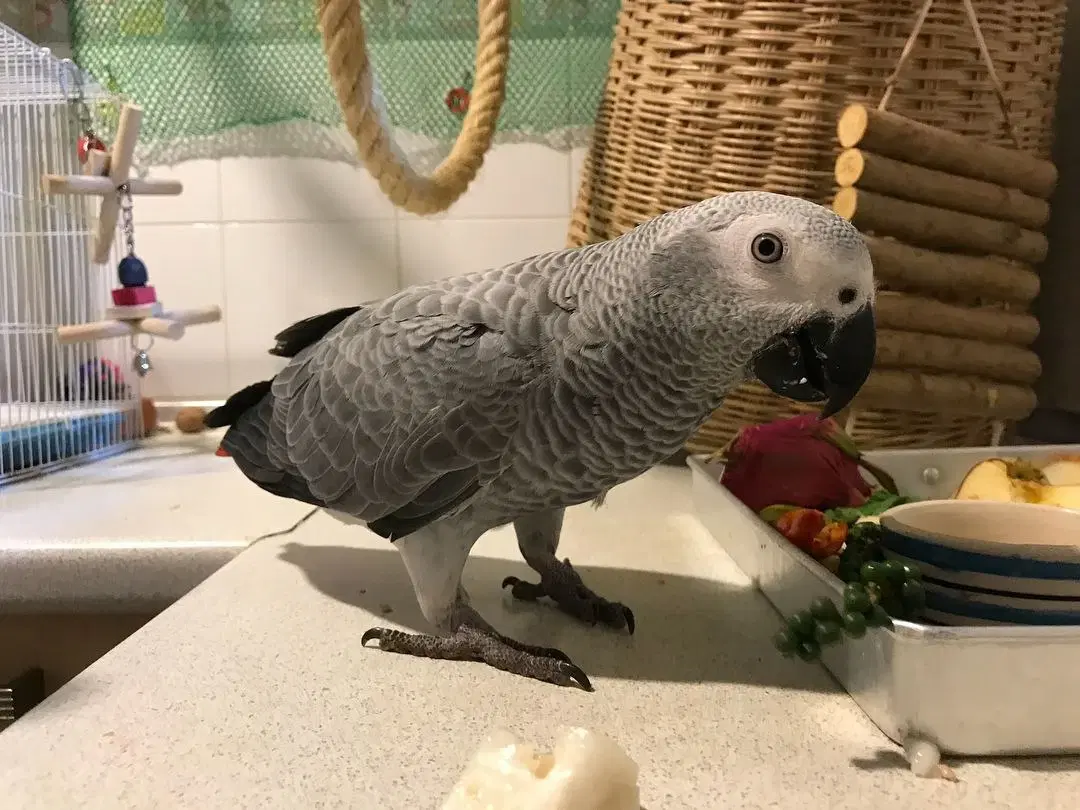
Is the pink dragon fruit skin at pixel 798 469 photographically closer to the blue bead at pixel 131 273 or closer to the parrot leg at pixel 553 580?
the parrot leg at pixel 553 580

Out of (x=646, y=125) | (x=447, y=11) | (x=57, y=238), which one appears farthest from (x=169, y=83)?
Result: (x=646, y=125)

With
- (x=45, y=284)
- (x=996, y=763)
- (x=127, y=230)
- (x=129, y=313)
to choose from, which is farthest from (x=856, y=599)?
(x=45, y=284)

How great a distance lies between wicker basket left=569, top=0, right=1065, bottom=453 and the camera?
2.95 feet

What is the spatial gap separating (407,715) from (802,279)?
0.40m

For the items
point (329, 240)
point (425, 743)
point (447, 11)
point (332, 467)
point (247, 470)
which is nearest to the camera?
point (425, 743)

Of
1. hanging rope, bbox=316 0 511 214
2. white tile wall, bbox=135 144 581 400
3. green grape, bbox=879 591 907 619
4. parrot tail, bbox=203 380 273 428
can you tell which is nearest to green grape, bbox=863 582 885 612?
green grape, bbox=879 591 907 619

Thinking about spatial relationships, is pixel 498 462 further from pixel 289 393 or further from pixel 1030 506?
pixel 1030 506

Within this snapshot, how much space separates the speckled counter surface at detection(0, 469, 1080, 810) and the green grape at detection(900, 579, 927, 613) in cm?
9

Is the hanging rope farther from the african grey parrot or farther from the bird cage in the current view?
the bird cage

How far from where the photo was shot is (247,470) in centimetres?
80

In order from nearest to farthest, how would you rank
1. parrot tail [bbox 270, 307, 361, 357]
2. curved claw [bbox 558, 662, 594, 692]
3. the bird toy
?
curved claw [bbox 558, 662, 594, 692], parrot tail [bbox 270, 307, 361, 357], the bird toy

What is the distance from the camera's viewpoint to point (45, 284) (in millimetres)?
1268

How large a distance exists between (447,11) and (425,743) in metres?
1.15

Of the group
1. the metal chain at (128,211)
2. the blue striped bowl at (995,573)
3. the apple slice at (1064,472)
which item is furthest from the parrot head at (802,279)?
the metal chain at (128,211)
